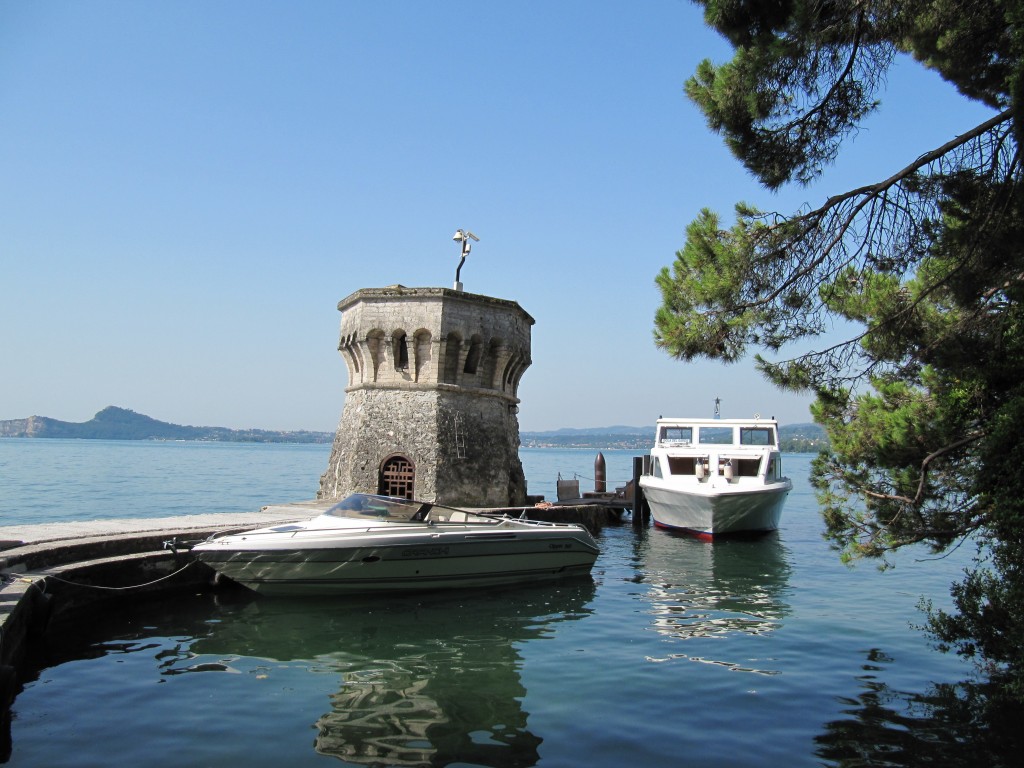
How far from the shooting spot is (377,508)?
38.3 feet

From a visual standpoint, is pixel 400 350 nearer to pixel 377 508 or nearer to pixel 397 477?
pixel 397 477

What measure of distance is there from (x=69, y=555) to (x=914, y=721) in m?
9.58

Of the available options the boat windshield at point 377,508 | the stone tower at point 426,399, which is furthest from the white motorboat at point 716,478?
the boat windshield at point 377,508

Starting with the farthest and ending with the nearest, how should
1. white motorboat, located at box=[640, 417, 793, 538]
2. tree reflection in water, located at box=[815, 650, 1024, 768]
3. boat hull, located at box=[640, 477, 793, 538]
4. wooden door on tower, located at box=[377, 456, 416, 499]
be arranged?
white motorboat, located at box=[640, 417, 793, 538] < boat hull, located at box=[640, 477, 793, 538] < wooden door on tower, located at box=[377, 456, 416, 499] < tree reflection in water, located at box=[815, 650, 1024, 768]

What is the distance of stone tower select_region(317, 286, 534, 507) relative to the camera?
16906 mm

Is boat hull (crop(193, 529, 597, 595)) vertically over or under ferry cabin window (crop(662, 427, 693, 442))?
under

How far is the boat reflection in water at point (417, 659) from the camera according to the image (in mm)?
5641

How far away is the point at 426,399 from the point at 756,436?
432 inches

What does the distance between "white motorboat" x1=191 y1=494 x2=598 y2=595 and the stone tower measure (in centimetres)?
447

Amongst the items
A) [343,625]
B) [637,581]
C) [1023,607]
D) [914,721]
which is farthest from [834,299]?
[637,581]

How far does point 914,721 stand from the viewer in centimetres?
630

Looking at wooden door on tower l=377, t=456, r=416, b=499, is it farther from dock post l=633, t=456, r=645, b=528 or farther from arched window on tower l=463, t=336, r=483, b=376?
dock post l=633, t=456, r=645, b=528

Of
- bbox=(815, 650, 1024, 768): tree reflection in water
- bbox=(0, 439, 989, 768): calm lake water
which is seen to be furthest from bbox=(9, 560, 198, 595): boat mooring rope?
bbox=(815, 650, 1024, 768): tree reflection in water

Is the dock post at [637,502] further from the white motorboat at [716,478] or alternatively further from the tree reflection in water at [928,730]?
the tree reflection in water at [928,730]
